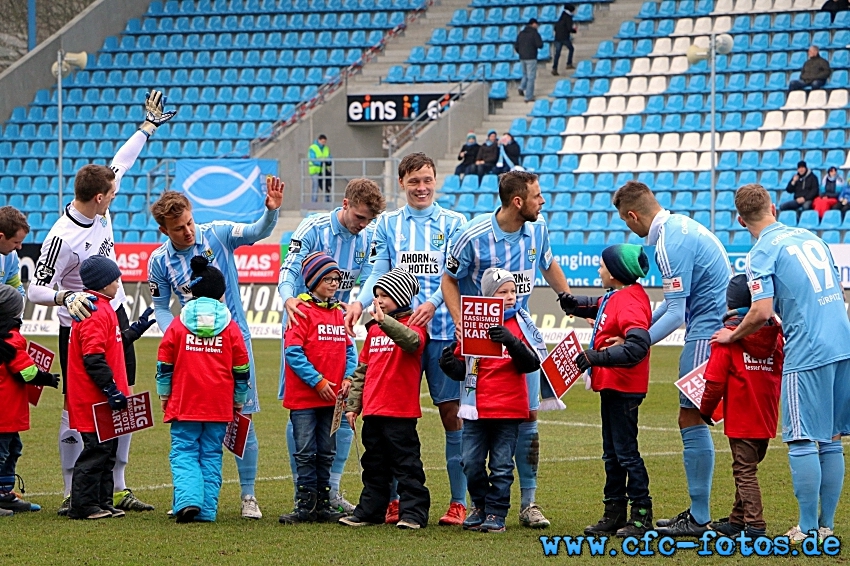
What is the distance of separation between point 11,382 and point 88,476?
3.04ft

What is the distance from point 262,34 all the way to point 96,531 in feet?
94.7

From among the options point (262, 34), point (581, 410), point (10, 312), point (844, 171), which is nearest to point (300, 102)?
point (262, 34)

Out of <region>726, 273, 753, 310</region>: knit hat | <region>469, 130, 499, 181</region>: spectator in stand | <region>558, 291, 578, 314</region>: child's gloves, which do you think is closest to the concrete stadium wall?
<region>469, 130, 499, 181</region>: spectator in stand

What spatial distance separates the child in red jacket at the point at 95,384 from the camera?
794 cm

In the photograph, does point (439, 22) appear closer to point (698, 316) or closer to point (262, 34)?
point (262, 34)

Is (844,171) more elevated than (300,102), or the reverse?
(300,102)

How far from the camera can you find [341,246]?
8.61 m

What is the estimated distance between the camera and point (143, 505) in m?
8.38

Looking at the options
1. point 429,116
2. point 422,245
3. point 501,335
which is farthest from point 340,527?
point 429,116

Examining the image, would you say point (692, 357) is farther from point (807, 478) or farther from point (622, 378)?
point (807, 478)

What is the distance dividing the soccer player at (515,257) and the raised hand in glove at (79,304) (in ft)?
7.05

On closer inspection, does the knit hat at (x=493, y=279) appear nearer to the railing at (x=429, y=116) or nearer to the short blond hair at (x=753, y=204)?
the short blond hair at (x=753, y=204)

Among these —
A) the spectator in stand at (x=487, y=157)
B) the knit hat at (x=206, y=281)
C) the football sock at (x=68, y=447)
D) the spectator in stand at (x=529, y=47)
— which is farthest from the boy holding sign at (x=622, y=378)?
the spectator in stand at (x=529, y=47)

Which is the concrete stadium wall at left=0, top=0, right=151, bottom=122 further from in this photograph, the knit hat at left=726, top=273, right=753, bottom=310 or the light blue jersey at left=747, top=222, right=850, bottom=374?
the light blue jersey at left=747, top=222, right=850, bottom=374
